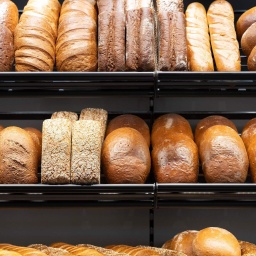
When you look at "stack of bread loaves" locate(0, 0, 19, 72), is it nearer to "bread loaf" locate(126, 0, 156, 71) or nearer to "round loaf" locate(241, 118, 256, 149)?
"bread loaf" locate(126, 0, 156, 71)

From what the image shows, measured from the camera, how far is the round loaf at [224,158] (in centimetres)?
238

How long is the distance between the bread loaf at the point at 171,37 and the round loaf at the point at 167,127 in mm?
314

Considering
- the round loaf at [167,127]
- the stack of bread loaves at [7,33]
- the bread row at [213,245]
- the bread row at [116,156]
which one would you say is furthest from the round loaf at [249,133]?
the stack of bread loaves at [7,33]

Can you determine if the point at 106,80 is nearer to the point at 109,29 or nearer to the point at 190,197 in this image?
the point at 109,29

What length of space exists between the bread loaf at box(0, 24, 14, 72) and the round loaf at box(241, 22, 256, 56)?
108 centimetres

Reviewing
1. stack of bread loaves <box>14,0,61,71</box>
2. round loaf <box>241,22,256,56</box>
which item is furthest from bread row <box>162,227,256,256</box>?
stack of bread loaves <box>14,0,61,71</box>

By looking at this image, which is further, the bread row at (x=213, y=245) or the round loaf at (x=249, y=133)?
the round loaf at (x=249, y=133)

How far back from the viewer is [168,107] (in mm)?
2945

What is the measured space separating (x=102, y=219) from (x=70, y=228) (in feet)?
0.57

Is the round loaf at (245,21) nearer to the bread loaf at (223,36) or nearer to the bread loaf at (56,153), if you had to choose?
the bread loaf at (223,36)

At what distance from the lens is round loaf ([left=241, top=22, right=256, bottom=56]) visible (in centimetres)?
262

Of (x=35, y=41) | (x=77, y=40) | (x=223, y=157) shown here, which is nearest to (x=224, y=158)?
(x=223, y=157)

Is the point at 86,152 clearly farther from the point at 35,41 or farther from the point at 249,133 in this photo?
the point at 249,133

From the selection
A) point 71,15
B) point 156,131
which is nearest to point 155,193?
point 156,131
